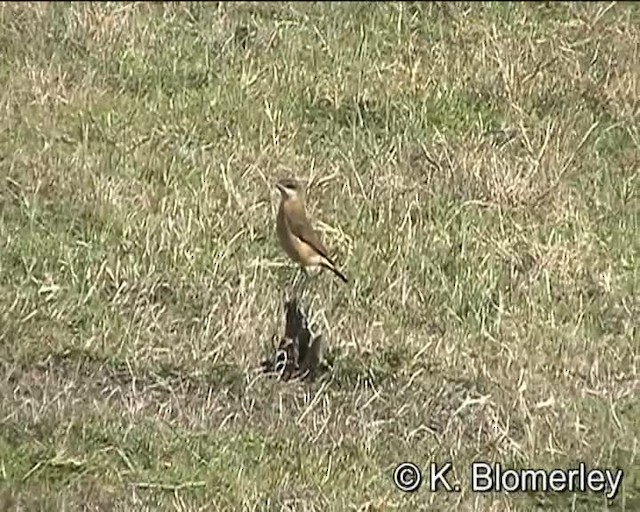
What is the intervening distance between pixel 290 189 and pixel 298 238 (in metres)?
0.29

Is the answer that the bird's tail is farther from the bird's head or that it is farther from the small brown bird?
the bird's head

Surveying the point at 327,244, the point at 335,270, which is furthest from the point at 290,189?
the point at 327,244

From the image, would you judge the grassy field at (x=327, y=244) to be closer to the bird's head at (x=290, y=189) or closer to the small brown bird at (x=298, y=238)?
the small brown bird at (x=298, y=238)

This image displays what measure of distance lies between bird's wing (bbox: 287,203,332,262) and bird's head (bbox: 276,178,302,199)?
0.42ft

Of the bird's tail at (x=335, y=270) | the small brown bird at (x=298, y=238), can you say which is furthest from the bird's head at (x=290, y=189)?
the bird's tail at (x=335, y=270)

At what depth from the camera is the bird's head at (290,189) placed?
7055mm

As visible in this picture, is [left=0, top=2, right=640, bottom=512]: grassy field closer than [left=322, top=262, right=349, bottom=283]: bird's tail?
Yes

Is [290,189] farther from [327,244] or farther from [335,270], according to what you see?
[327,244]

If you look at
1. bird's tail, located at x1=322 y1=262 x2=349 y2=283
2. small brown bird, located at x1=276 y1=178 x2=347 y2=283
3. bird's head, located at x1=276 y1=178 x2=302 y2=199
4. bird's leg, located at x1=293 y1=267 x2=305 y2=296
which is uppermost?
bird's head, located at x1=276 y1=178 x2=302 y2=199

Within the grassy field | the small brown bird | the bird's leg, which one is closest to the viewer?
the grassy field

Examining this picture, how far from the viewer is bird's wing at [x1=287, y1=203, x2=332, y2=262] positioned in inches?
271

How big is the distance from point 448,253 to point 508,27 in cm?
290

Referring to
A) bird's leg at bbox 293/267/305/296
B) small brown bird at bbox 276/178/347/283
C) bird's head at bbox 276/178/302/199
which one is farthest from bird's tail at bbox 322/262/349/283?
bird's head at bbox 276/178/302/199

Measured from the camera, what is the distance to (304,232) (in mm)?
6898
